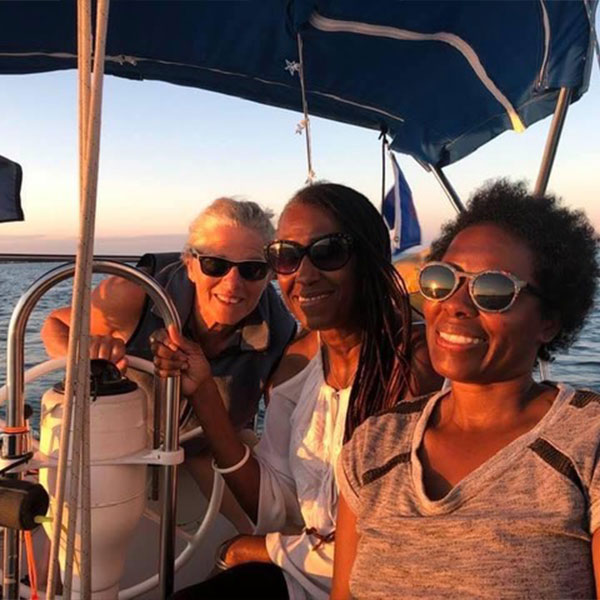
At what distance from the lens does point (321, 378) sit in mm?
1949

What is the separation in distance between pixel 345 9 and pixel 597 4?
31.2 inches

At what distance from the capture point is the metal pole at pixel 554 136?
2.14 m

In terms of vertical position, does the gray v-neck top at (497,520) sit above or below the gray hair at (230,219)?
below

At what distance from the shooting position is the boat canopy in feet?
7.25

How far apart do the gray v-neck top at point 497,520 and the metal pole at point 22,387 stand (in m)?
0.46

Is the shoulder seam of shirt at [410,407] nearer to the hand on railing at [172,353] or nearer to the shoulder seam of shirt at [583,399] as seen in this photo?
the shoulder seam of shirt at [583,399]

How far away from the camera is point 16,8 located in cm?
230

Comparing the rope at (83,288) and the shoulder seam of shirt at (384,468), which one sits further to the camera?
the shoulder seam of shirt at (384,468)

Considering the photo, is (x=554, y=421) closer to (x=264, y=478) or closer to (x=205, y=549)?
(x=264, y=478)

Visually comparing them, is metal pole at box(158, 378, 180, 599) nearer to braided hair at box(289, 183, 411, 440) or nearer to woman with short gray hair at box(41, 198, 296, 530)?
braided hair at box(289, 183, 411, 440)

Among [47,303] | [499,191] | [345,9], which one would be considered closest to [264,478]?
[499,191]

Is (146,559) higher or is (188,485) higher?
(188,485)

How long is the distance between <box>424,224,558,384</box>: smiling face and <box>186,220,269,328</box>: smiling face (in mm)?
874

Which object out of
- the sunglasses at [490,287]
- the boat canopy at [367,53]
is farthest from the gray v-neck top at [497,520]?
the boat canopy at [367,53]
